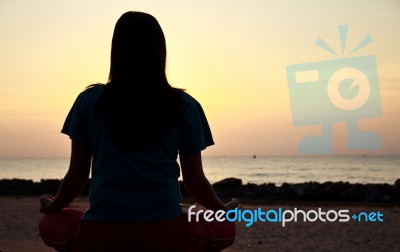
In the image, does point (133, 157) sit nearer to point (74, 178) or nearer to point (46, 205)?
point (74, 178)

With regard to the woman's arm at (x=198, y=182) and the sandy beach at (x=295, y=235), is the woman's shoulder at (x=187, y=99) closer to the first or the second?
the woman's arm at (x=198, y=182)

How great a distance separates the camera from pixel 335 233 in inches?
367

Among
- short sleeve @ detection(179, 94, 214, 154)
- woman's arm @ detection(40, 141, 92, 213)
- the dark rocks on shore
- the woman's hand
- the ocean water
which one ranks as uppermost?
short sleeve @ detection(179, 94, 214, 154)

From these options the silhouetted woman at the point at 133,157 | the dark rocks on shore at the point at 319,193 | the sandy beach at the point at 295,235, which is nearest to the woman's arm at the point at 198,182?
the silhouetted woman at the point at 133,157

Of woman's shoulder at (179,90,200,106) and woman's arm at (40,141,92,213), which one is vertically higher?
woman's shoulder at (179,90,200,106)

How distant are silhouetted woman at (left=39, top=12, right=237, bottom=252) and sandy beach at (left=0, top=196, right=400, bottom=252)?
491 cm

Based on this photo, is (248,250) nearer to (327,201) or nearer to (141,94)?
(141,94)

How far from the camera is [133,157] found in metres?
2.26

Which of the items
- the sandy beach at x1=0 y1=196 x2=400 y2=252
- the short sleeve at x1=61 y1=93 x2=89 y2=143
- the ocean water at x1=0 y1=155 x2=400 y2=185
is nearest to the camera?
the short sleeve at x1=61 y1=93 x2=89 y2=143

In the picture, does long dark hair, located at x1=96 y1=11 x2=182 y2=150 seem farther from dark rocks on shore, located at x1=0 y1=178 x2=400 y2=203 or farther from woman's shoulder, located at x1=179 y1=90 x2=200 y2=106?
dark rocks on shore, located at x1=0 y1=178 x2=400 y2=203

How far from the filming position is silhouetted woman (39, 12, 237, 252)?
7.25 ft

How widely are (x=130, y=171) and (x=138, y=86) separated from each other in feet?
1.25

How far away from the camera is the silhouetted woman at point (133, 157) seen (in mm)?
2209

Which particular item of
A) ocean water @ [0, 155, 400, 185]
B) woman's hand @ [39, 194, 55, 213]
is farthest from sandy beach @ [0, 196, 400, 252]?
ocean water @ [0, 155, 400, 185]
